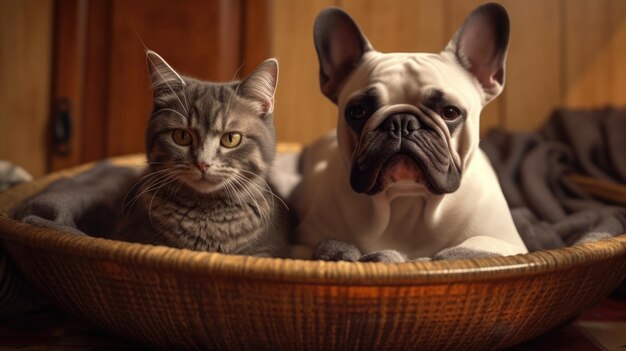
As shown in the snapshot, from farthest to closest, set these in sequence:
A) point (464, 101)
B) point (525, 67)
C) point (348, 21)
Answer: point (525, 67) → point (348, 21) → point (464, 101)

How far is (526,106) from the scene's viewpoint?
2229 mm

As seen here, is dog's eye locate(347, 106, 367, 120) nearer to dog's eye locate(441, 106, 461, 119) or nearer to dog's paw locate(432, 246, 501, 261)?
dog's eye locate(441, 106, 461, 119)

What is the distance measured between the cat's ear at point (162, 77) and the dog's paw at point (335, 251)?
371 millimetres

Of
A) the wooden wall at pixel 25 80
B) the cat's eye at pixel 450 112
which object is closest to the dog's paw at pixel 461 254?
the cat's eye at pixel 450 112

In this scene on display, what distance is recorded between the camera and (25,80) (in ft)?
7.41

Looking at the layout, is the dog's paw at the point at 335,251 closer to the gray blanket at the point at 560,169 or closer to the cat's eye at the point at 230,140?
the cat's eye at the point at 230,140

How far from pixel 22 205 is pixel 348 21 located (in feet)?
2.45

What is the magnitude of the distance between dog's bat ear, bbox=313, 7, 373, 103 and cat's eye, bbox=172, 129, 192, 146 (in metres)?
0.33

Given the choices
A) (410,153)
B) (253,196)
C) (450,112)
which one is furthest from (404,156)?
(253,196)

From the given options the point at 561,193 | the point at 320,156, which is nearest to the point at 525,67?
the point at 561,193

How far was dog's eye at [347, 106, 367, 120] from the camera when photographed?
3.64 feet

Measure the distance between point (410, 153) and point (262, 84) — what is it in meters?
0.29

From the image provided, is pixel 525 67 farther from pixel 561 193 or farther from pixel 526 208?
pixel 526 208

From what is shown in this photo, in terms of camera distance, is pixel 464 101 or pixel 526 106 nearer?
pixel 464 101
